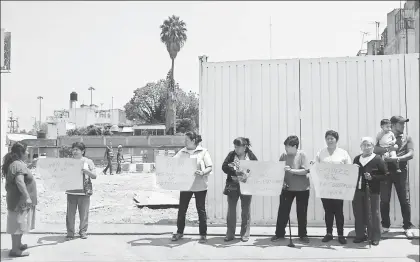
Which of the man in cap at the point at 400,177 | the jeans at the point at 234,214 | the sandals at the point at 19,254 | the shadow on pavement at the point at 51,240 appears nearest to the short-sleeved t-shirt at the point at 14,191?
the sandals at the point at 19,254

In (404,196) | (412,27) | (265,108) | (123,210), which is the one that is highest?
(412,27)

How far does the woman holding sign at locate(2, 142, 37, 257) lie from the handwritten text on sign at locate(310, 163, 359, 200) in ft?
14.3

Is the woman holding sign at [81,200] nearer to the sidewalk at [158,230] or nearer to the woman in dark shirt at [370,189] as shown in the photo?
the sidewalk at [158,230]

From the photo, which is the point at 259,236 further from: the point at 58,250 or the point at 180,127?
the point at 180,127

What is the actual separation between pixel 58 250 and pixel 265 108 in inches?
168

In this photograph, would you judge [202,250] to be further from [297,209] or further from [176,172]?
[297,209]

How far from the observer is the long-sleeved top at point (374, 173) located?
6.08 metres

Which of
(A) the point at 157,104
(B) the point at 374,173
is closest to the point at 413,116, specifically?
(B) the point at 374,173

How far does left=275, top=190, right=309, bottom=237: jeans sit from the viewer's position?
6453mm

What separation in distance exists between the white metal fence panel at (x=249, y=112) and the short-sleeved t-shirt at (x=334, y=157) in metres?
1.01

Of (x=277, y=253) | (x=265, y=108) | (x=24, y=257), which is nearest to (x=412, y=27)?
(x=265, y=108)

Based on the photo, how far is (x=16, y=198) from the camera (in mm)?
5852

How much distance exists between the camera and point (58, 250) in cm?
616

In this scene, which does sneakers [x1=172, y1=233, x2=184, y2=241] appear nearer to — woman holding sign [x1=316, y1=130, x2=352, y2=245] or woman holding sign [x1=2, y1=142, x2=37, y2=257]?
woman holding sign [x1=2, y1=142, x2=37, y2=257]
